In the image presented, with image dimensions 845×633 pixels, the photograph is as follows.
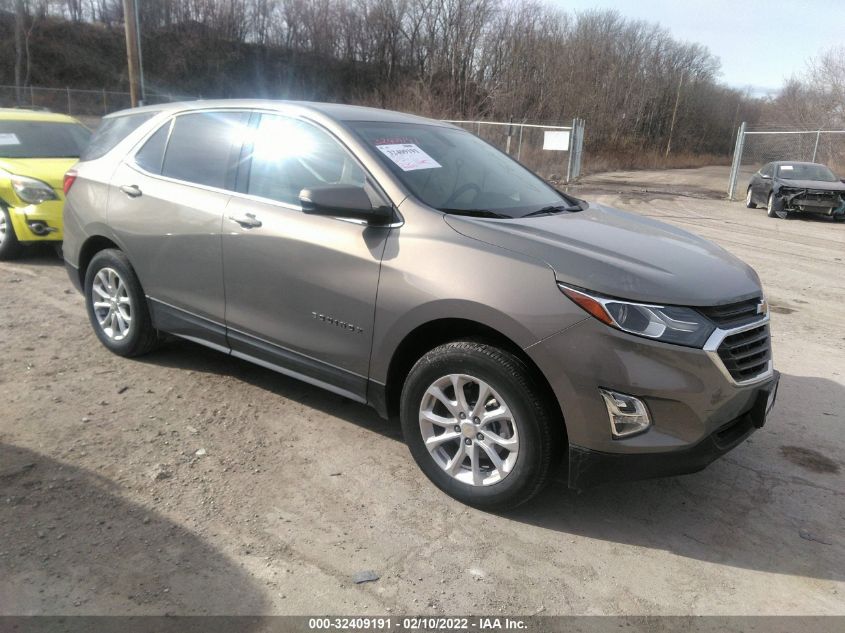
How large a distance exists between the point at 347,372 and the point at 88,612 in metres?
1.56

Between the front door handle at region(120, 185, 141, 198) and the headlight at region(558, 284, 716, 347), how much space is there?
122 inches

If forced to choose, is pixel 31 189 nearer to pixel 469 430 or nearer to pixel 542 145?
pixel 469 430

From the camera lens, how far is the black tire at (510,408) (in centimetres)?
283

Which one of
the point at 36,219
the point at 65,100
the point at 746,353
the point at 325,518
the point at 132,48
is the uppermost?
the point at 132,48

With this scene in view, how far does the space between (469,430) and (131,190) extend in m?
2.94

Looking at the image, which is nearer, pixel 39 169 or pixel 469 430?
pixel 469 430

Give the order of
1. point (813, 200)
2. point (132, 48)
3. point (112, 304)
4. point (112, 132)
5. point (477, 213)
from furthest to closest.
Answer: point (132, 48) < point (813, 200) < point (112, 132) < point (112, 304) < point (477, 213)

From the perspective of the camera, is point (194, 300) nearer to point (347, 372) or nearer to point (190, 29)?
Answer: point (347, 372)

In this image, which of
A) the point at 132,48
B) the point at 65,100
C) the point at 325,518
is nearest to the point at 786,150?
the point at 132,48

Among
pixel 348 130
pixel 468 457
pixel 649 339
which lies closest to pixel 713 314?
pixel 649 339

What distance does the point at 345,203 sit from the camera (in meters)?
3.17

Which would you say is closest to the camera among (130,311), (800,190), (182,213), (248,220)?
(248,220)

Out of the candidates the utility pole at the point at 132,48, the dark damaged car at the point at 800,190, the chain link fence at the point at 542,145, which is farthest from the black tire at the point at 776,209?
the utility pole at the point at 132,48

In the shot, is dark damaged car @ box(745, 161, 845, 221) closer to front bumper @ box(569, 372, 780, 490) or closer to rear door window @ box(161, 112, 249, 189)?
front bumper @ box(569, 372, 780, 490)
